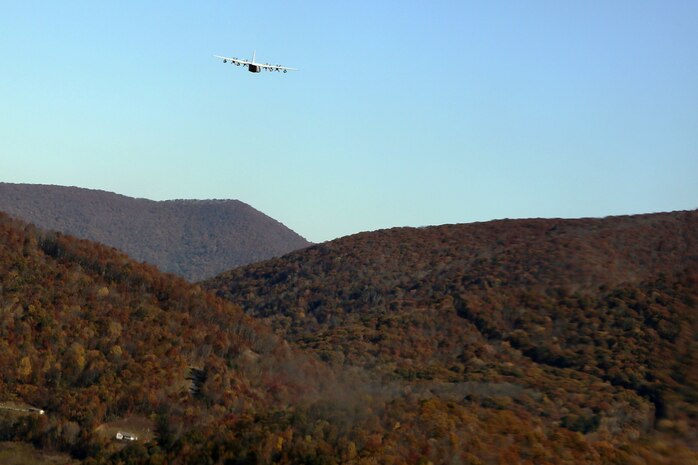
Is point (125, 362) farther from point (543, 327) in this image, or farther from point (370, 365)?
point (543, 327)

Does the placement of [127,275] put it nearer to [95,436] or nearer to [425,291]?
[95,436]

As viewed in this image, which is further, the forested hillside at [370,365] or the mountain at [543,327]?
the forested hillside at [370,365]

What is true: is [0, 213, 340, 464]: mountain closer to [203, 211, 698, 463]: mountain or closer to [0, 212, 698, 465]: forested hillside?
[0, 212, 698, 465]: forested hillside

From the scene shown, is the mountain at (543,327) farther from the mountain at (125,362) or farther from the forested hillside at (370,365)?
the mountain at (125,362)

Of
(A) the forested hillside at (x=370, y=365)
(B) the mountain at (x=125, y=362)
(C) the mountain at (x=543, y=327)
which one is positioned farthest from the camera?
(B) the mountain at (x=125, y=362)

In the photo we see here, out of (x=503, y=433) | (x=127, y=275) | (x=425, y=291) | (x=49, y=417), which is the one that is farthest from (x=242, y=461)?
(x=425, y=291)

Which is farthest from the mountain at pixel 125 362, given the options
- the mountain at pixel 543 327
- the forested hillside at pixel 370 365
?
the mountain at pixel 543 327

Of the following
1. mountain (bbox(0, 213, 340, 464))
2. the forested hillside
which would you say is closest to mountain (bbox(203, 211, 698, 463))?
the forested hillside

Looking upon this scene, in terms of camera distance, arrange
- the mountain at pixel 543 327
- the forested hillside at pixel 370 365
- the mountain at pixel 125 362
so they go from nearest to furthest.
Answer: the mountain at pixel 543 327 < the forested hillside at pixel 370 365 < the mountain at pixel 125 362
